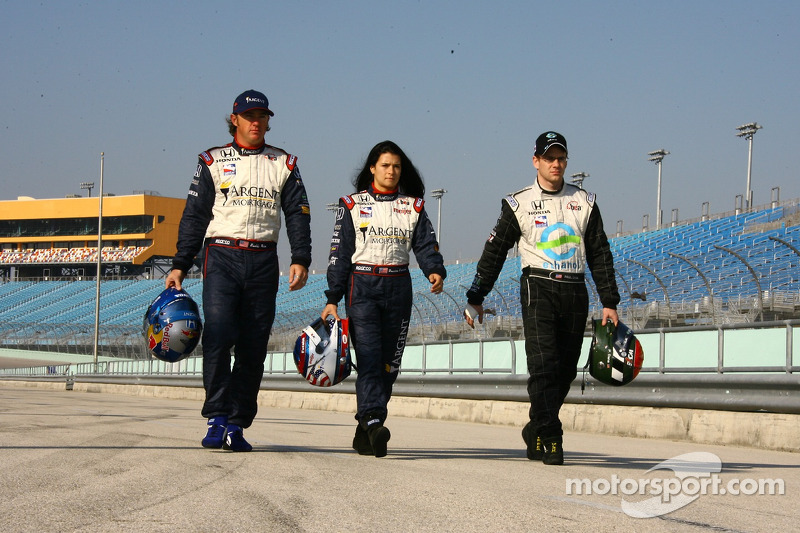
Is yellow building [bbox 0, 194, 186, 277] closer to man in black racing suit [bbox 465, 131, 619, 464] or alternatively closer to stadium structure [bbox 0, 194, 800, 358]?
stadium structure [bbox 0, 194, 800, 358]

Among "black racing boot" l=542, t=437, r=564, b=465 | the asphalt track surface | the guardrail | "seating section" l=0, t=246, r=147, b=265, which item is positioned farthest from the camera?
"seating section" l=0, t=246, r=147, b=265

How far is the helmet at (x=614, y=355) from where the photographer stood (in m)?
6.75

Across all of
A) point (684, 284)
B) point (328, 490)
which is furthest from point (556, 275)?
point (684, 284)

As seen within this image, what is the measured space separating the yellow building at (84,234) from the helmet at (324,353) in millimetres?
87327

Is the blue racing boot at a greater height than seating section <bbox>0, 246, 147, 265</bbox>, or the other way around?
seating section <bbox>0, 246, 147, 265</bbox>

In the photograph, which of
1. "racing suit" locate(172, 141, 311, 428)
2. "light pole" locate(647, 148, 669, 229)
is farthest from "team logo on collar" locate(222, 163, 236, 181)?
Result: "light pole" locate(647, 148, 669, 229)

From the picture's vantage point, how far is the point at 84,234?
9894 centimetres

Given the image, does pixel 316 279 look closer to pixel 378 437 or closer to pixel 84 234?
pixel 84 234

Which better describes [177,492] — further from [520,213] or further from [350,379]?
[350,379]

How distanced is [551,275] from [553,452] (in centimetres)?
115

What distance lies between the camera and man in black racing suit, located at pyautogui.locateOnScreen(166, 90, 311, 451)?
6.77 metres

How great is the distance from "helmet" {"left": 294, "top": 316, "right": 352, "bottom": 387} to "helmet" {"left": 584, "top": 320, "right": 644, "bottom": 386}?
1.63 meters

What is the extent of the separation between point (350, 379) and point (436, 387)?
3.27 meters
